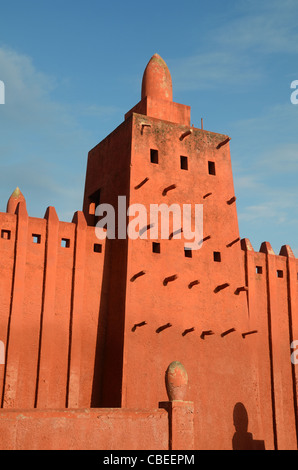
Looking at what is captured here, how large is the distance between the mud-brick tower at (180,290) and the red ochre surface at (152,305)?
0.04m

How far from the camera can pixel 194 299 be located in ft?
59.9

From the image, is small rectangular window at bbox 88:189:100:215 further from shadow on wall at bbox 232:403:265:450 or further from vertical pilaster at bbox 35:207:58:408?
shadow on wall at bbox 232:403:265:450

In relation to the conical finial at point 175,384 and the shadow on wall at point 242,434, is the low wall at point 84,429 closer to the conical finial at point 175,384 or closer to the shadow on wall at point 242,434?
the conical finial at point 175,384

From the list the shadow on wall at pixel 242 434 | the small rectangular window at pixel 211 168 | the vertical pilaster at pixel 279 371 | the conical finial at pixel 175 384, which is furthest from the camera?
the small rectangular window at pixel 211 168

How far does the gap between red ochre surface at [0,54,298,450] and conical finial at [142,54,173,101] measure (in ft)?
0.14

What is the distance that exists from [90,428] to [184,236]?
311 inches

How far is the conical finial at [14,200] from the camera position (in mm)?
20625

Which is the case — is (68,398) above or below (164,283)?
below

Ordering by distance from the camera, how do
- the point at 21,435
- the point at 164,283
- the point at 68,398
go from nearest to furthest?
the point at 21,435 < the point at 68,398 < the point at 164,283

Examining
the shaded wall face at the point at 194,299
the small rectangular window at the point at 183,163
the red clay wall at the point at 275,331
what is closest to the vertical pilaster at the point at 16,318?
the shaded wall face at the point at 194,299

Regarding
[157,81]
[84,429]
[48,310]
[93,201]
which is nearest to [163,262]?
[48,310]
